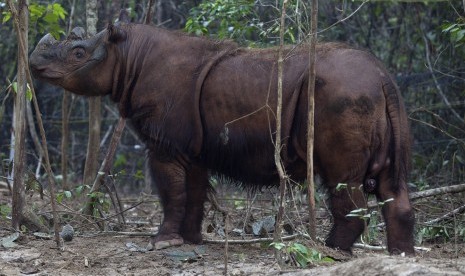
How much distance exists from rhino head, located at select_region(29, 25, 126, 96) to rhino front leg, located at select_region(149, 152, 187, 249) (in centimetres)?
83

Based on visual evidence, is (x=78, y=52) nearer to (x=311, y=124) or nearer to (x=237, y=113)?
(x=237, y=113)

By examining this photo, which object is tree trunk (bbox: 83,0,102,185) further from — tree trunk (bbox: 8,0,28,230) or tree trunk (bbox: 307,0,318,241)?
tree trunk (bbox: 307,0,318,241)

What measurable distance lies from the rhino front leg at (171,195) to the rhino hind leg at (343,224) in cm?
122

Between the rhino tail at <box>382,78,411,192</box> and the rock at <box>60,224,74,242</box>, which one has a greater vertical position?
the rhino tail at <box>382,78,411,192</box>

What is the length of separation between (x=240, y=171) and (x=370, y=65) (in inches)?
51.0

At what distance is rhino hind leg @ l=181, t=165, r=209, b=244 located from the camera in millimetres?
7660

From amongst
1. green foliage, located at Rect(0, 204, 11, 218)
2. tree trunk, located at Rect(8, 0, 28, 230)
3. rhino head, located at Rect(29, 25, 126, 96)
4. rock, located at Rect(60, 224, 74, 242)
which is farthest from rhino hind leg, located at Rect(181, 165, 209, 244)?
green foliage, located at Rect(0, 204, 11, 218)

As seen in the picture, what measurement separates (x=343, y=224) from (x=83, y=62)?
8.21ft

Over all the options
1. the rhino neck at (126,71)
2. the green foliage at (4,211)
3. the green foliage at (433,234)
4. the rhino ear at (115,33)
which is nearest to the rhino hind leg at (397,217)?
the green foliage at (433,234)

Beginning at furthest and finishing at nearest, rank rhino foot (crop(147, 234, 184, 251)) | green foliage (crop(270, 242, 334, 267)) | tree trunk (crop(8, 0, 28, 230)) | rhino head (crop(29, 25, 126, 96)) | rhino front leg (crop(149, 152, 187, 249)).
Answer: rhino head (crop(29, 25, 126, 96)) → rhino front leg (crop(149, 152, 187, 249)) → rhino foot (crop(147, 234, 184, 251)) → tree trunk (crop(8, 0, 28, 230)) → green foliage (crop(270, 242, 334, 267))

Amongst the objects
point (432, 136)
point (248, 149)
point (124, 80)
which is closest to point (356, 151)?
point (248, 149)

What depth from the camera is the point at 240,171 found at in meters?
7.39

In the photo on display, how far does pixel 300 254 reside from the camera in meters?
5.95

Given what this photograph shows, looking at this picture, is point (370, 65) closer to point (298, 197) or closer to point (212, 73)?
point (212, 73)
